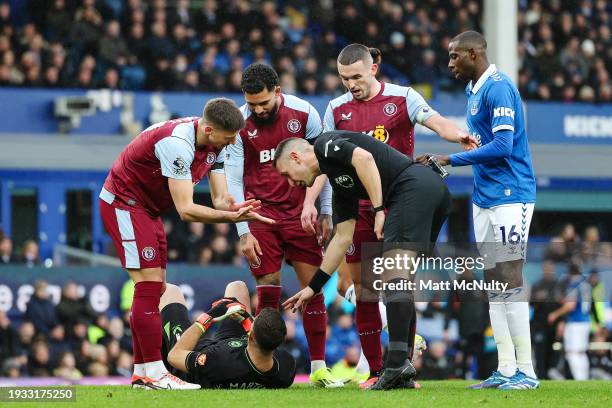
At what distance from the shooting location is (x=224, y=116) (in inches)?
337

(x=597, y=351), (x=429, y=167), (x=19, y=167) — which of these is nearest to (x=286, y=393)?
(x=429, y=167)

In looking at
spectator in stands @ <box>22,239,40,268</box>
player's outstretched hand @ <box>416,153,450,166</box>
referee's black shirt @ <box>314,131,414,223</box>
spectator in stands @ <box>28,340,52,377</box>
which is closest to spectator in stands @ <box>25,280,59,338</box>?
spectator in stands @ <box>28,340,52,377</box>

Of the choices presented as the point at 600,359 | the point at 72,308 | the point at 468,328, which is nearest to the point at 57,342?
the point at 72,308

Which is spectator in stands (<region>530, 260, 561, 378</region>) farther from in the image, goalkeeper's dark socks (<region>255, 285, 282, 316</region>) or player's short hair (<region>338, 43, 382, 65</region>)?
player's short hair (<region>338, 43, 382, 65</region>)

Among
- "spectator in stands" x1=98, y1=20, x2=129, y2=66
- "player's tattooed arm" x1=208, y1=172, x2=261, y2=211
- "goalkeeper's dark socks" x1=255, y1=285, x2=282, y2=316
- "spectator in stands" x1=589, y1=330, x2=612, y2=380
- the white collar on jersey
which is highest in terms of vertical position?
"spectator in stands" x1=98, y1=20, x2=129, y2=66

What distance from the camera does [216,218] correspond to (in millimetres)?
8492

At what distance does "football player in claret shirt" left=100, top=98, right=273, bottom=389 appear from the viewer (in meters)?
8.63

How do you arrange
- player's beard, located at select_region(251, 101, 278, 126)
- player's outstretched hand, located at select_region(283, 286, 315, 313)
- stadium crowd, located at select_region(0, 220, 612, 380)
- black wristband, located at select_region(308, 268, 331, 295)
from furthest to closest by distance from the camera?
→ stadium crowd, located at select_region(0, 220, 612, 380) → player's beard, located at select_region(251, 101, 278, 126) → black wristband, located at select_region(308, 268, 331, 295) → player's outstretched hand, located at select_region(283, 286, 315, 313)

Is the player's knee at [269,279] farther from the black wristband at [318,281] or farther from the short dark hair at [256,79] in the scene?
the short dark hair at [256,79]

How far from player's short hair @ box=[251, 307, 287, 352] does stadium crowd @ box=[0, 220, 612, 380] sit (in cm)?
624

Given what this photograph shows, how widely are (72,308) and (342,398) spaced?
826 centimetres

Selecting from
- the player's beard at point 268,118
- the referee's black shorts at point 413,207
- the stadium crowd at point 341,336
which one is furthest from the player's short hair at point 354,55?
the stadium crowd at point 341,336

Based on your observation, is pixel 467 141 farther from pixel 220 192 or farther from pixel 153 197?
pixel 153 197

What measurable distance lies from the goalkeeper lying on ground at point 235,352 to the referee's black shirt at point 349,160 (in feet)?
3.48
